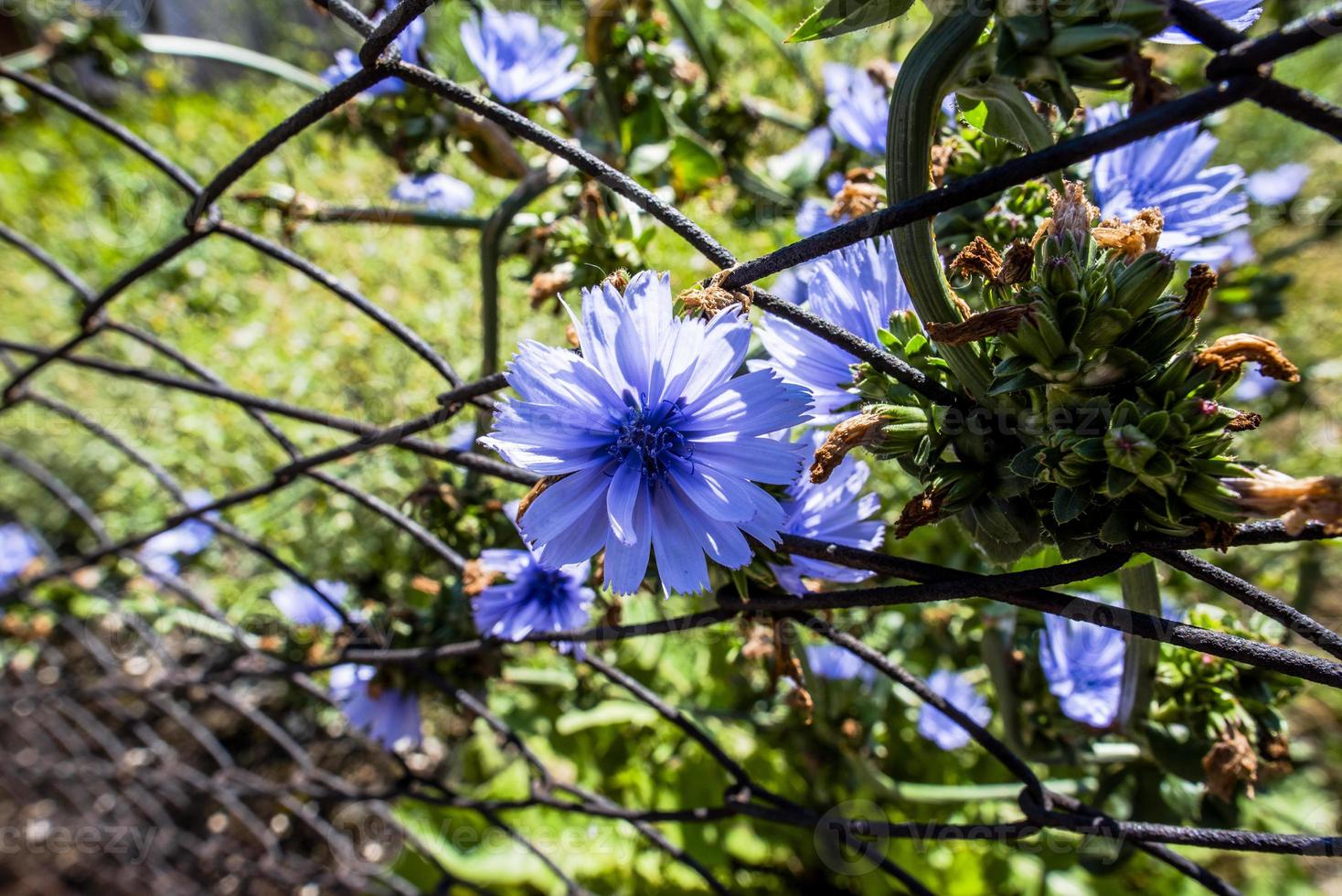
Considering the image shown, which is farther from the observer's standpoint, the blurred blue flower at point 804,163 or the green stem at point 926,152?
the blurred blue flower at point 804,163

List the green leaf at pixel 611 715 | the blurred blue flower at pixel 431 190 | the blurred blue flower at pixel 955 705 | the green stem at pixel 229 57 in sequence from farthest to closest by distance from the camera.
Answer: the green leaf at pixel 611 715 < the green stem at pixel 229 57 < the blurred blue flower at pixel 955 705 < the blurred blue flower at pixel 431 190

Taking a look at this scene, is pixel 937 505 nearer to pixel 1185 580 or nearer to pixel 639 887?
pixel 1185 580

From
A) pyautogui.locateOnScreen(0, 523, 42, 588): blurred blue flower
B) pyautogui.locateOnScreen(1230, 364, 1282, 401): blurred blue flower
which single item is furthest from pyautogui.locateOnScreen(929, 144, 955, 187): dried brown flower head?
pyautogui.locateOnScreen(0, 523, 42, 588): blurred blue flower

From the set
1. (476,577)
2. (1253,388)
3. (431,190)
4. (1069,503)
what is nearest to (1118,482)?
(1069,503)

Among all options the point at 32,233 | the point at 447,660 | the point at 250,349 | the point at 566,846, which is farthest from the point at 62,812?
the point at 32,233

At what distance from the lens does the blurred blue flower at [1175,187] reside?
73 cm

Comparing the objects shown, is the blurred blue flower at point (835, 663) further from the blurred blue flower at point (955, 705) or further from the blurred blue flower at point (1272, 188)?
the blurred blue flower at point (1272, 188)

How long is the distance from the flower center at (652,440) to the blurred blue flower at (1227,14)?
0.34 metres

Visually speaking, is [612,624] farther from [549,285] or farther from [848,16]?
[848,16]

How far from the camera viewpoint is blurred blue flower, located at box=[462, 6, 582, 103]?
1012 millimetres

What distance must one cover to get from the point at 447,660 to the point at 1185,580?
134 cm

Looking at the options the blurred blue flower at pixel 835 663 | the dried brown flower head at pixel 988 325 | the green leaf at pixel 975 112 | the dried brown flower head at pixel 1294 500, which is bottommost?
the dried brown flower head at pixel 1294 500

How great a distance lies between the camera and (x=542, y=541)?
495mm

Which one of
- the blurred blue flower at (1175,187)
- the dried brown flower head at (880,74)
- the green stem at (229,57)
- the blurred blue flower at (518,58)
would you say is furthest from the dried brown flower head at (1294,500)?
the green stem at (229,57)
